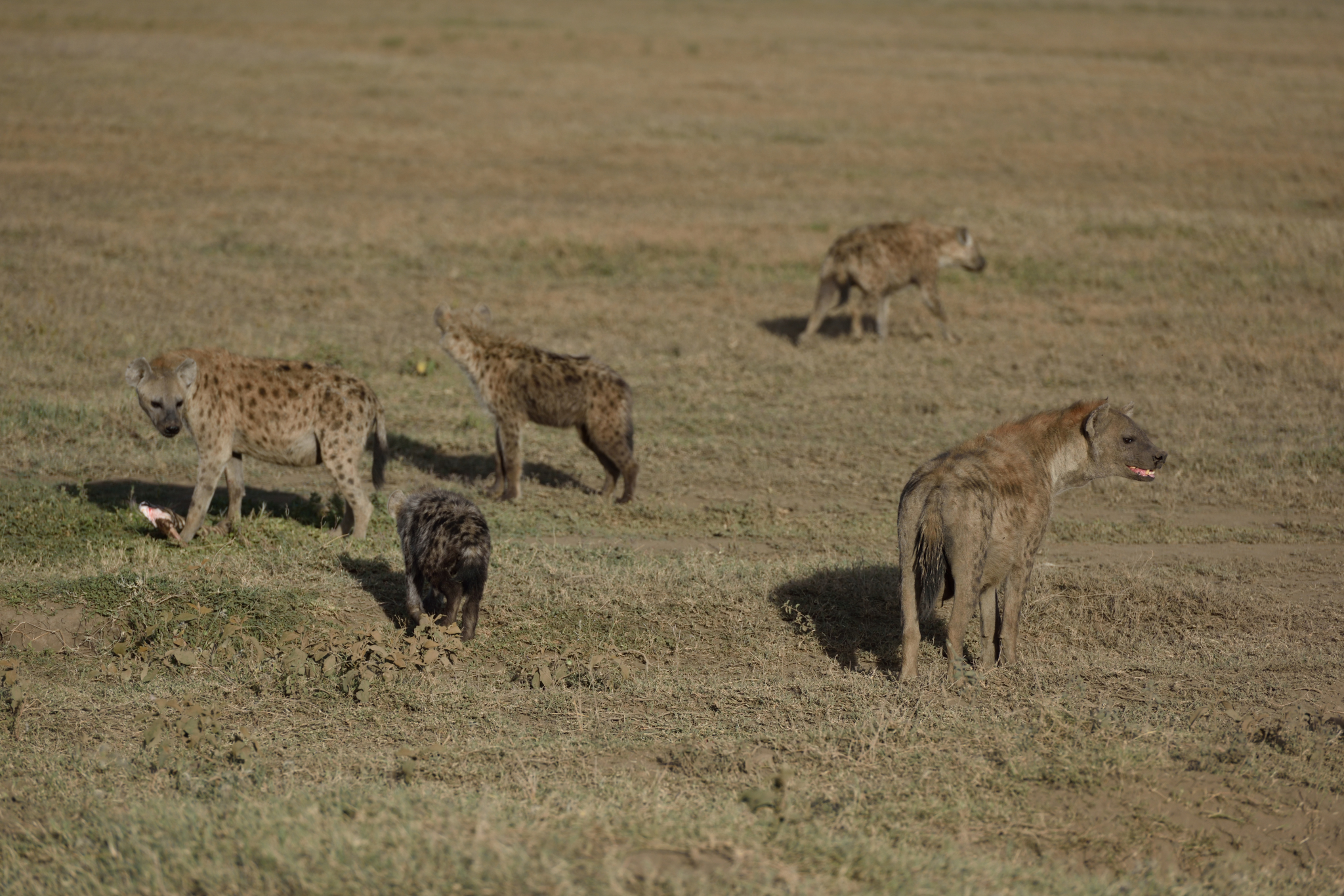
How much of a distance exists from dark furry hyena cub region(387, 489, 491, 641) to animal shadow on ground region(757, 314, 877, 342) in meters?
7.77

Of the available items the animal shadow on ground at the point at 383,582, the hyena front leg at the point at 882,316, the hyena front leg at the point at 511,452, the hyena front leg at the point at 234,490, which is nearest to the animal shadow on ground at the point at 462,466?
the hyena front leg at the point at 511,452

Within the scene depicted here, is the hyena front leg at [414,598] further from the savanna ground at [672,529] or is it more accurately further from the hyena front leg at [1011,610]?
the hyena front leg at [1011,610]

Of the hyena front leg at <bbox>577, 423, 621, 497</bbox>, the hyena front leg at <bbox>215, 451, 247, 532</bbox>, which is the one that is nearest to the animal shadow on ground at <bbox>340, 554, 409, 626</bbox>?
the hyena front leg at <bbox>215, 451, 247, 532</bbox>

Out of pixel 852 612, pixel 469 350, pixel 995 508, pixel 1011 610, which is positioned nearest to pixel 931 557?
pixel 995 508

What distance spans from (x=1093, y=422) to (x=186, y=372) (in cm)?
511

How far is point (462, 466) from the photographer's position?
10.5m

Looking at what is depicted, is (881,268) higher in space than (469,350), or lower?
higher

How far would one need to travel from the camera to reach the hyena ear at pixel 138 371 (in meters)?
7.75

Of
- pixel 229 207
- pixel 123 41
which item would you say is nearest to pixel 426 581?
pixel 229 207

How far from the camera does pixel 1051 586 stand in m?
7.88

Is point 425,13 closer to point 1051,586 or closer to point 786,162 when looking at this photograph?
point 786,162

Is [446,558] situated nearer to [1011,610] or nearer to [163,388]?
[163,388]

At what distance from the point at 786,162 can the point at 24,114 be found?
13.7m

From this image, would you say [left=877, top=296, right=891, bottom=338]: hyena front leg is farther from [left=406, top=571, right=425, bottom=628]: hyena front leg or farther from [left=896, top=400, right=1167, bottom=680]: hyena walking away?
[left=406, top=571, right=425, bottom=628]: hyena front leg
